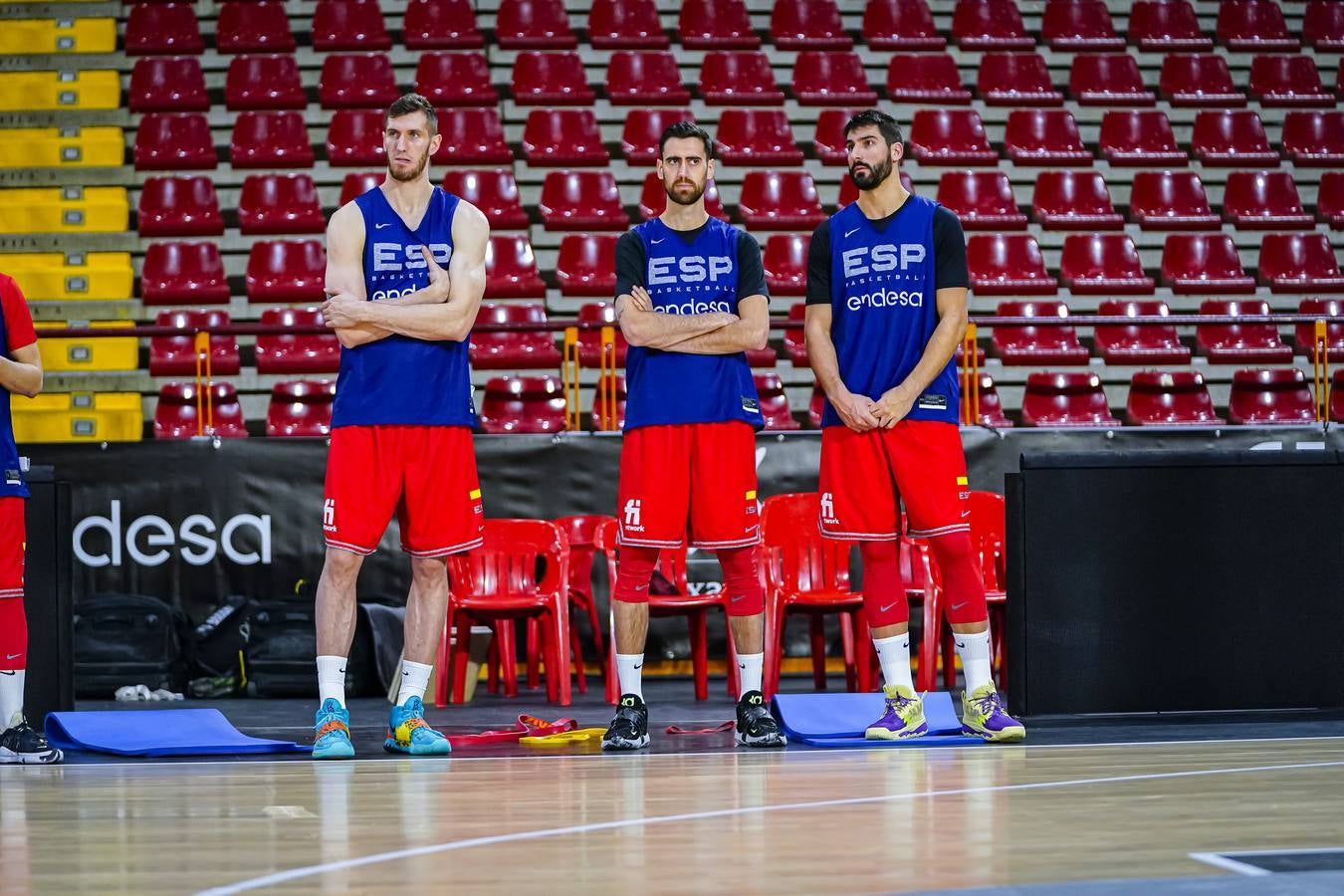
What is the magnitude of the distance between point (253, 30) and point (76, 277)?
267cm

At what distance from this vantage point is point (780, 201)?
11609mm

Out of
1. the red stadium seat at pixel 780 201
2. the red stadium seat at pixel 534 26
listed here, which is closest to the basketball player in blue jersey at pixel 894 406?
the red stadium seat at pixel 780 201

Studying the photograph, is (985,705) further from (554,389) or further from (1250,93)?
(1250,93)

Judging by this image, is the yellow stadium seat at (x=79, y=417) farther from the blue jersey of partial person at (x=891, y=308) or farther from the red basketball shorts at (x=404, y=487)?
the blue jersey of partial person at (x=891, y=308)

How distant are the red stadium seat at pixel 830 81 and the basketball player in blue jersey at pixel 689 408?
300 inches

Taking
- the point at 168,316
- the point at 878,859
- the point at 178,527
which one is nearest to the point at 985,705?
the point at 878,859

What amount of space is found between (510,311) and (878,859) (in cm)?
814

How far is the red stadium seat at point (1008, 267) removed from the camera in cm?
1123

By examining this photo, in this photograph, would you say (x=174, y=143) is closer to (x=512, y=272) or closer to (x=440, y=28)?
(x=440, y=28)

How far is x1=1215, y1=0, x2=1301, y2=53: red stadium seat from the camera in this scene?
1341 cm

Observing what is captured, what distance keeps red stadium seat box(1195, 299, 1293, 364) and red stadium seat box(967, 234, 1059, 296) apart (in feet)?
3.61

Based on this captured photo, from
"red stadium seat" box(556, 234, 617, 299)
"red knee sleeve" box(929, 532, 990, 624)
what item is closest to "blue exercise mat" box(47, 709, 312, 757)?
"red knee sleeve" box(929, 532, 990, 624)

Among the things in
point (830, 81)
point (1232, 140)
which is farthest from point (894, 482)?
point (1232, 140)

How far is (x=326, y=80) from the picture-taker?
12266mm
